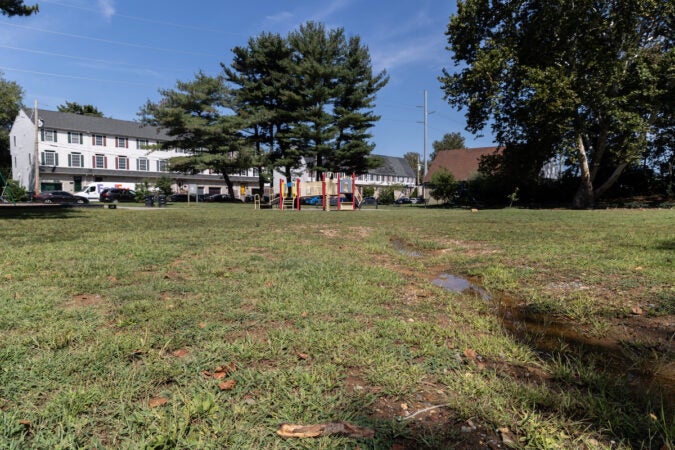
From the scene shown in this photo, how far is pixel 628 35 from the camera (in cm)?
2164

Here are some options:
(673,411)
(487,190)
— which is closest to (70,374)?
(673,411)

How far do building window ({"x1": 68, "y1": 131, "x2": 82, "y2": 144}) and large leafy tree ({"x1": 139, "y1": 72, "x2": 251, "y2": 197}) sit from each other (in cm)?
2159

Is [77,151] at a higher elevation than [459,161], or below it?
higher

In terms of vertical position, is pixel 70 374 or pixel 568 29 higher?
pixel 568 29

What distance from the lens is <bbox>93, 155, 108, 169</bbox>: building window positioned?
2093 inches

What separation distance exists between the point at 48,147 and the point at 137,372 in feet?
200

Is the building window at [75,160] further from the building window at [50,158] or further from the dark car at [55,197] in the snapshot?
the dark car at [55,197]

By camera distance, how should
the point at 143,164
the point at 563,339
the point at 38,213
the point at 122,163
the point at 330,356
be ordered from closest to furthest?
the point at 330,356
the point at 563,339
the point at 38,213
the point at 122,163
the point at 143,164

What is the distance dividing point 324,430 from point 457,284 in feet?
10.9

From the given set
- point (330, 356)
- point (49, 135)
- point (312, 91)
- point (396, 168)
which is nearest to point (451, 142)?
point (396, 168)

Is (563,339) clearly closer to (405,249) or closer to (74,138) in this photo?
(405,249)

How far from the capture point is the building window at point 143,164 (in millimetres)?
56875

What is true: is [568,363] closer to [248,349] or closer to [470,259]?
[248,349]

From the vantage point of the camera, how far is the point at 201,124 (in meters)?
36.9
